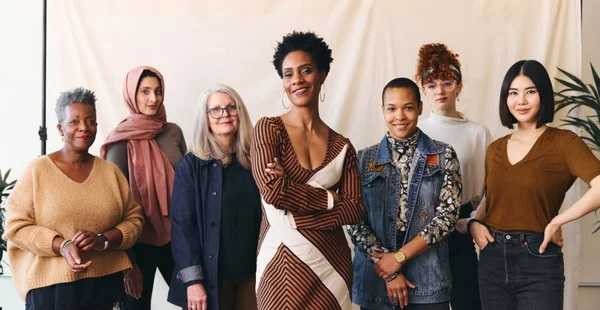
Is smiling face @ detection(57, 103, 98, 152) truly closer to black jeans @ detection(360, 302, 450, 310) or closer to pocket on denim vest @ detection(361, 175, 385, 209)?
pocket on denim vest @ detection(361, 175, 385, 209)

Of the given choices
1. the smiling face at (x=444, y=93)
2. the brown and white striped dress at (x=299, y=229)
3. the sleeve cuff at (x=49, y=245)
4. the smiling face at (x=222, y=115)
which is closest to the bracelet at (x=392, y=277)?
the brown and white striped dress at (x=299, y=229)

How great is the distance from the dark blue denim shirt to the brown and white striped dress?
0.36 metres

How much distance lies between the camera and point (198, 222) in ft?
8.54

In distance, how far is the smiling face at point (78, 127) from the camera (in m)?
2.60

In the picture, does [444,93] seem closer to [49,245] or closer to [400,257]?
[400,257]

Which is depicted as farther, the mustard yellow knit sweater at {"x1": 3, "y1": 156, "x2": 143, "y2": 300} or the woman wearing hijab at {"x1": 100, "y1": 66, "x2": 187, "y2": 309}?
the woman wearing hijab at {"x1": 100, "y1": 66, "x2": 187, "y2": 309}

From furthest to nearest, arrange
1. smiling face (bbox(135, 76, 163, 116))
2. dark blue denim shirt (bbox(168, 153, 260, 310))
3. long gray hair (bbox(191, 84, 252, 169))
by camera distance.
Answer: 1. smiling face (bbox(135, 76, 163, 116))
2. long gray hair (bbox(191, 84, 252, 169))
3. dark blue denim shirt (bbox(168, 153, 260, 310))

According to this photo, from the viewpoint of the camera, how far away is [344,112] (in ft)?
12.9

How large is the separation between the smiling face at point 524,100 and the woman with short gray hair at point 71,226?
168 centimetres

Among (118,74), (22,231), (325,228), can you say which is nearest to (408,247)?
(325,228)

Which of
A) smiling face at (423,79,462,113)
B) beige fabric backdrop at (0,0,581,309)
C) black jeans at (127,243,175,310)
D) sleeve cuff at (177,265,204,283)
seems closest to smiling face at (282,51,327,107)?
sleeve cuff at (177,265,204,283)

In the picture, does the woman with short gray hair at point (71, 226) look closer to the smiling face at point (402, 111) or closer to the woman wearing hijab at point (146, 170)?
the woman wearing hijab at point (146, 170)

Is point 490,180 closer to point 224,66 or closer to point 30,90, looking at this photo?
point 224,66

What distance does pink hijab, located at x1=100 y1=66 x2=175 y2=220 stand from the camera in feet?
9.96
